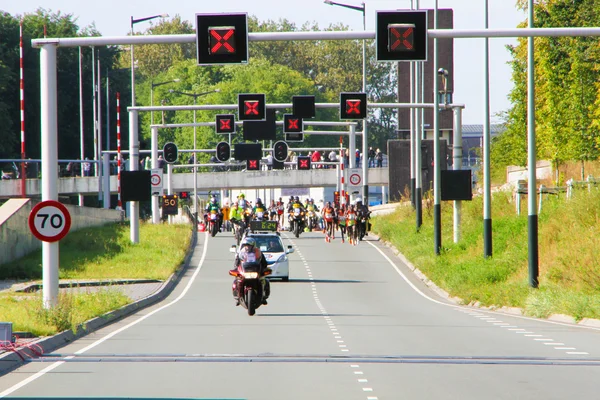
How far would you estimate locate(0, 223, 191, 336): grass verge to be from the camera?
755 inches

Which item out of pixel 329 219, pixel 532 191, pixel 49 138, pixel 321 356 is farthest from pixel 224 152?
pixel 321 356

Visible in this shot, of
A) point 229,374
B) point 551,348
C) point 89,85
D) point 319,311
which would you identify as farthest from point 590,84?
point 89,85

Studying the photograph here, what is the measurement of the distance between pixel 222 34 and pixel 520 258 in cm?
1682

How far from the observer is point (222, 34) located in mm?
18484

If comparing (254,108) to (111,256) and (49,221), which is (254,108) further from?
(49,221)

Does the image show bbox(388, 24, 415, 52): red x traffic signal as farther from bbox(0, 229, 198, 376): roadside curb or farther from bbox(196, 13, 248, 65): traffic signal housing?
bbox(0, 229, 198, 376): roadside curb

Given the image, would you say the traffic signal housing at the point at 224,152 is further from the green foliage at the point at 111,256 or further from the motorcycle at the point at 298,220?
the green foliage at the point at 111,256

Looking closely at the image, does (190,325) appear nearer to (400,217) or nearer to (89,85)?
(400,217)

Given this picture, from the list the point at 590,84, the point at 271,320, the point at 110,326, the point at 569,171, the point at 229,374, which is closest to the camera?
the point at 229,374

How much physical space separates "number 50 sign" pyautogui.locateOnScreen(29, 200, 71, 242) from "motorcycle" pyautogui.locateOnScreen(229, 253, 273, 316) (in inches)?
218

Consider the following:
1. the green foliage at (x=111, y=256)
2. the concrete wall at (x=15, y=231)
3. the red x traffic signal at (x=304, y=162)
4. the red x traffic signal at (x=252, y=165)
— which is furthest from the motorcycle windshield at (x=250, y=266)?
the red x traffic signal at (x=304, y=162)

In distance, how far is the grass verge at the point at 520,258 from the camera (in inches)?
1006

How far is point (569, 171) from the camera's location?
5497 cm

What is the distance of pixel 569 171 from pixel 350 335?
37671mm
